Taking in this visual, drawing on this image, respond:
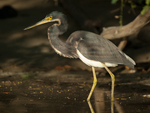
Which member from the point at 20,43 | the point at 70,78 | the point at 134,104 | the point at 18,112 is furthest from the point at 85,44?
the point at 20,43

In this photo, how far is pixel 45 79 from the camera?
8.27m

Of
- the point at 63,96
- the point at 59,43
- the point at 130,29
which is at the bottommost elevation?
the point at 63,96

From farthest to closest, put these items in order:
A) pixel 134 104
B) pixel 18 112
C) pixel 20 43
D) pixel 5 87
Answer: pixel 20 43, pixel 5 87, pixel 134 104, pixel 18 112

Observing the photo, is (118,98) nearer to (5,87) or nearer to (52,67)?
(5,87)

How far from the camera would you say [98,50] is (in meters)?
6.27

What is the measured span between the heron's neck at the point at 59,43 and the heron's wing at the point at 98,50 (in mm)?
261

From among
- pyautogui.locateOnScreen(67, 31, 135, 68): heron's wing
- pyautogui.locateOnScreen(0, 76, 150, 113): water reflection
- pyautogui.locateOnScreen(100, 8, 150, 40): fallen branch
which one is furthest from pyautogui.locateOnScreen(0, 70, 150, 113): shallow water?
pyautogui.locateOnScreen(100, 8, 150, 40): fallen branch

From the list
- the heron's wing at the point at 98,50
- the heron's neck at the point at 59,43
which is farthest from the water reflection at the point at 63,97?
the heron's neck at the point at 59,43

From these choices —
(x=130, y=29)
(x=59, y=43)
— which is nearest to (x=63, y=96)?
(x=59, y=43)

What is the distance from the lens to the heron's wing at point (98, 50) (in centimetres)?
620

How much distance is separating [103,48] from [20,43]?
6.02 metres

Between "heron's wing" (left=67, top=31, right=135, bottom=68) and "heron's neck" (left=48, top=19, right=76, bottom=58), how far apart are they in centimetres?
26

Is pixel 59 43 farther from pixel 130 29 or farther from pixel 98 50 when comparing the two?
pixel 130 29

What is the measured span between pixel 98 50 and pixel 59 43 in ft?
2.43
